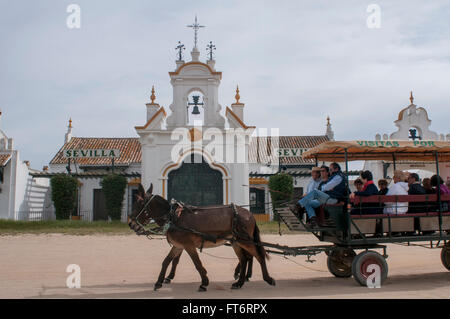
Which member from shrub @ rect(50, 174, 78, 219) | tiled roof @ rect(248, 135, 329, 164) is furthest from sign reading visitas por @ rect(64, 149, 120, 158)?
tiled roof @ rect(248, 135, 329, 164)

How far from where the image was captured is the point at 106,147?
100ft

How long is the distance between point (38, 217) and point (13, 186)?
294 centimetres

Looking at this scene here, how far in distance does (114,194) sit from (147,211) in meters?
17.0

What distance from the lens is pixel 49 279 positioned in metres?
7.74

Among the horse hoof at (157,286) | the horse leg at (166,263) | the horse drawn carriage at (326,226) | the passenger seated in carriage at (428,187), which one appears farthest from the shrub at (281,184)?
the horse hoof at (157,286)

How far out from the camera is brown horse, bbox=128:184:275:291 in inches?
269

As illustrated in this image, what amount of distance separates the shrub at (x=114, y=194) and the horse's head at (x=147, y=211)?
16884mm

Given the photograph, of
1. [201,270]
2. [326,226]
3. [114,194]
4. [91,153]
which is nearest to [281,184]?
[114,194]

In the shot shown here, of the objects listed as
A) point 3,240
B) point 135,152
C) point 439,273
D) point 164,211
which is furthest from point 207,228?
point 135,152

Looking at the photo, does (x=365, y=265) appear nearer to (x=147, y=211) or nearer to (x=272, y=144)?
(x=147, y=211)

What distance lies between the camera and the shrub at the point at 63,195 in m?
22.9

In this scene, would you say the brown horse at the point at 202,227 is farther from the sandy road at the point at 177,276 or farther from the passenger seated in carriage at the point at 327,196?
the passenger seated in carriage at the point at 327,196

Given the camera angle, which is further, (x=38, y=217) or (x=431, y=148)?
(x=38, y=217)

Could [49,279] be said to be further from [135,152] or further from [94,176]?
[135,152]
